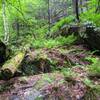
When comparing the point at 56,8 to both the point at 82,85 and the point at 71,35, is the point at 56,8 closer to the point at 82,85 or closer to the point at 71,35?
the point at 71,35

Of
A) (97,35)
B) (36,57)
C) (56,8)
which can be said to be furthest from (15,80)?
(56,8)

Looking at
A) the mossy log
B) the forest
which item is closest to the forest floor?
the forest

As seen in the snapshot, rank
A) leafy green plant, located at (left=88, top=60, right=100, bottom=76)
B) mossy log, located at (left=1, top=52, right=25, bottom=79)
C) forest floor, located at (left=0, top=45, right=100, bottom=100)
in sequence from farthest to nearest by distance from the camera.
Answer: leafy green plant, located at (left=88, top=60, right=100, bottom=76), mossy log, located at (left=1, top=52, right=25, bottom=79), forest floor, located at (left=0, top=45, right=100, bottom=100)

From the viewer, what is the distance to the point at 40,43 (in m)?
12.9

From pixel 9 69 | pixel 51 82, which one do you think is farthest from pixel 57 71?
pixel 9 69

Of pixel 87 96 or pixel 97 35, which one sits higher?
pixel 97 35

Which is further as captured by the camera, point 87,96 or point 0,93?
point 0,93

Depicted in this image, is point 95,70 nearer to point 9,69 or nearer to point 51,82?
point 51,82

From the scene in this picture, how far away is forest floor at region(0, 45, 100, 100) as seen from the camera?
6.01m

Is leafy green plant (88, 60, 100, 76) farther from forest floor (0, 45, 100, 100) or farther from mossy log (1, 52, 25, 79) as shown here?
mossy log (1, 52, 25, 79)

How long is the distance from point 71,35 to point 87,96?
22.1 ft

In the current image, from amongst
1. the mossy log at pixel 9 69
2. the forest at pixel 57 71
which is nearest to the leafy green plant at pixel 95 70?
the forest at pixel 57 71

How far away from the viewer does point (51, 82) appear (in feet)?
21.7


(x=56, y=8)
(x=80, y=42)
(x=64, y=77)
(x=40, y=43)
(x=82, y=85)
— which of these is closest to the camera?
(x=82, y=85)
